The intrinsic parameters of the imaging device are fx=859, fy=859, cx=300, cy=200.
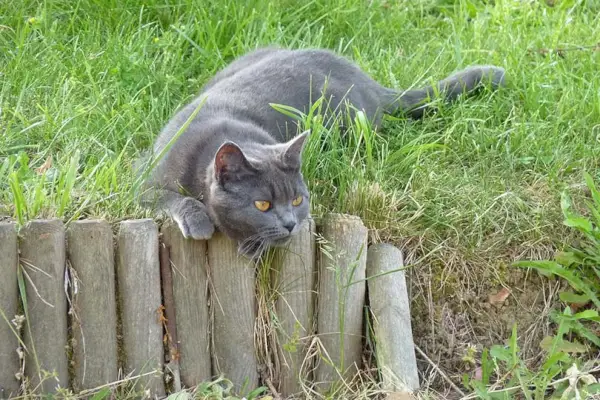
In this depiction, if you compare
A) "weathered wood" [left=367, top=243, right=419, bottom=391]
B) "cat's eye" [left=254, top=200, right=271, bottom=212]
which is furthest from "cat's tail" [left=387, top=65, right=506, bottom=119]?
"cat's eye" [left=254, top=200, right=271, bottom=212]

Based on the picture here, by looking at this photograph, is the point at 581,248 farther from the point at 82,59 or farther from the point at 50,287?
the point at 82,59

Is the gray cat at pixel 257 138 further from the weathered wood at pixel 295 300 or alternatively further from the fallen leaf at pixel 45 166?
the fallen leaf at pixel 45 166

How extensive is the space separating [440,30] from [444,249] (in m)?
1.85

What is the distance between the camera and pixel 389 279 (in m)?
2.97

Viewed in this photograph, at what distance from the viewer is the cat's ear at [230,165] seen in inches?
106

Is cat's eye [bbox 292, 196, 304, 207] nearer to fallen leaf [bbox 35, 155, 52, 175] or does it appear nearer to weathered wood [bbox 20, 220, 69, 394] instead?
A: weathered wood [bbox 20, 220, 69, 394]

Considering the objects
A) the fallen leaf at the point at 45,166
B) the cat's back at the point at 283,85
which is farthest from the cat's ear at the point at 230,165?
the fallen leaf at the point at 45,166

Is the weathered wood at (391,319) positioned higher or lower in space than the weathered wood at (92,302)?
lower

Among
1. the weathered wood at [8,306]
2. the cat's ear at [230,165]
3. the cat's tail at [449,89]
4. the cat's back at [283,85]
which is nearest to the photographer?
the weathered wood at [8,306]

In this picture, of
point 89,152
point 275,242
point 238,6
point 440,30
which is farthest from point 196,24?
point 275,242

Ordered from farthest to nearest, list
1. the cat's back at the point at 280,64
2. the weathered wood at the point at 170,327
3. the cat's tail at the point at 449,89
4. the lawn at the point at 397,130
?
the cat's tail at the point at 449,89 < the cat's back at the point at 280,64 < the lawn at the point at 397,130 < the weathered wood at the point at 170,327

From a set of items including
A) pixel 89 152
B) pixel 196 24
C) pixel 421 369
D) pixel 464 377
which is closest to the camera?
pixel 464 377

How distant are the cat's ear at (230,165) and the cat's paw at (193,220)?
130 mm

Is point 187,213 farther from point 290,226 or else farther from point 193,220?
point 290,226
